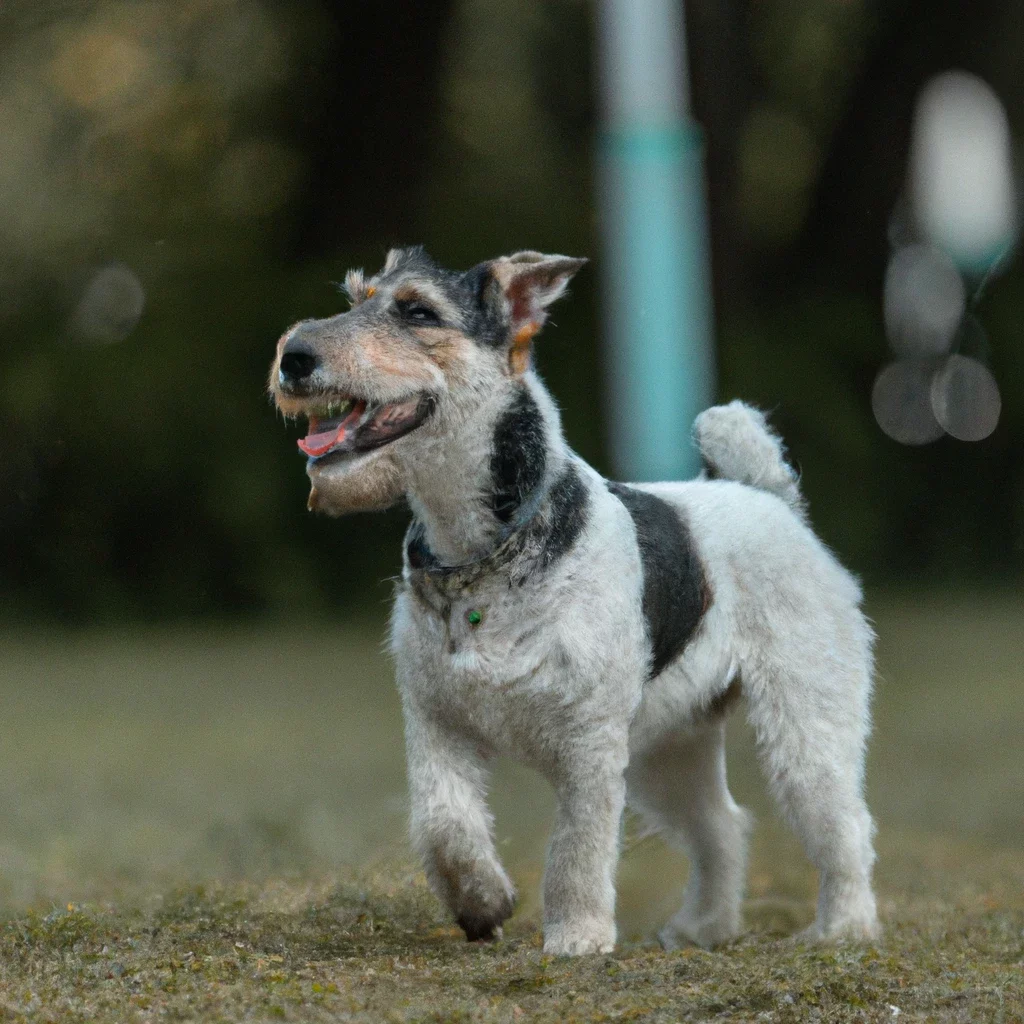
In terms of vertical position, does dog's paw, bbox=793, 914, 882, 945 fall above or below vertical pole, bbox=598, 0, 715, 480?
below

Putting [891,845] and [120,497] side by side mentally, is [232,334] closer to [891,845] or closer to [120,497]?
[120,497]

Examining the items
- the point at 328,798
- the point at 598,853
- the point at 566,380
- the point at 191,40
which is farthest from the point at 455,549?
the point at 191,40

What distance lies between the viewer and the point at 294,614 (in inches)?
670

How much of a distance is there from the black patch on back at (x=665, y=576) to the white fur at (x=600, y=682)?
0.07m

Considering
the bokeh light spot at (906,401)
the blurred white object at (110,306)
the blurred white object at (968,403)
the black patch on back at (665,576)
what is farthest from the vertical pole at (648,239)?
the blurred white object at (110,306)

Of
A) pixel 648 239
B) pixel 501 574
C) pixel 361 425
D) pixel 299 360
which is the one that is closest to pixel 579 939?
pixel 501 574

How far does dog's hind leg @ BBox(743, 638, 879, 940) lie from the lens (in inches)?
259

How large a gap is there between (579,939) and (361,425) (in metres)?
1.86

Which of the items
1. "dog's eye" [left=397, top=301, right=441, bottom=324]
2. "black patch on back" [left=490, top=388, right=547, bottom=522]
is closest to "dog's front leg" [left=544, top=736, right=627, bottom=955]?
"black patch on back" [left=490, top=388, right=547, bottom=522]

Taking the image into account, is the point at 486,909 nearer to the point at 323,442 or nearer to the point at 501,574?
the point at 501,574

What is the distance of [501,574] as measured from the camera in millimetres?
5773

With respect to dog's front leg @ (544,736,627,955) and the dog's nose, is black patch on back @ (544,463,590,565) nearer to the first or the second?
dog's front leg @ (544,736,627,955)

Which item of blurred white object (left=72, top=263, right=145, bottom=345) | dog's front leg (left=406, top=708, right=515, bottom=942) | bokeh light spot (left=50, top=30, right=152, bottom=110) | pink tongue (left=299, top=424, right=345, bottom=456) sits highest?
bokeh light spot (left=50, top=30, right=152, bottom=110)

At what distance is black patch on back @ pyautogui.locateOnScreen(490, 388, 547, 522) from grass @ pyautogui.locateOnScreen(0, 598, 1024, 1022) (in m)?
1.51
